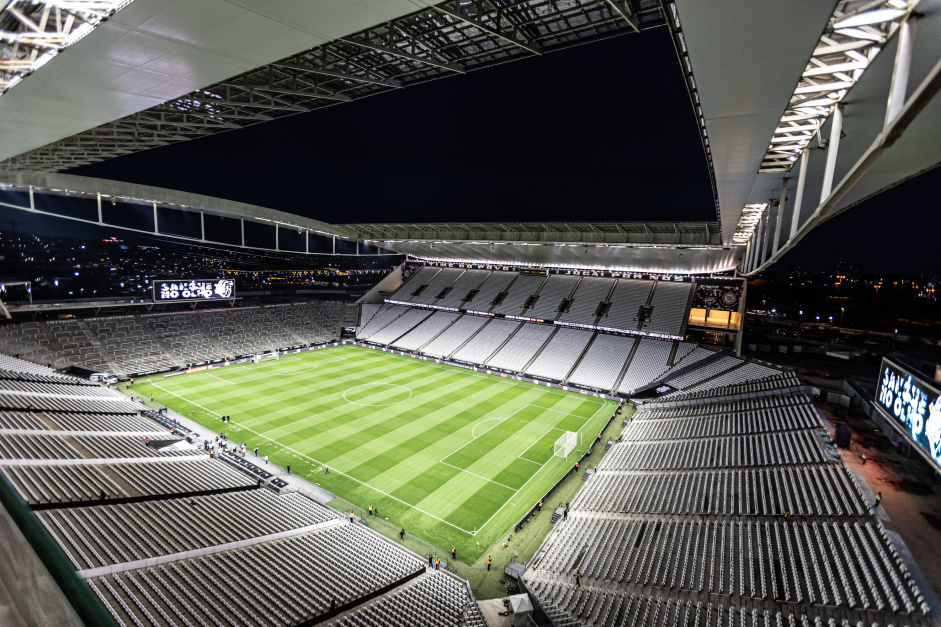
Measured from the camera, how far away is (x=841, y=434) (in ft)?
54.7

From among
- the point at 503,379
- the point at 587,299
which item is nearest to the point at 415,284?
the point at 587,299

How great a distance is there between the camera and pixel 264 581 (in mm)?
10273

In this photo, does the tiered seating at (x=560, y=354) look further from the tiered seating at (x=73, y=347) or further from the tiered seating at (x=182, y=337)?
the tiered seating at (x=73, y=347)

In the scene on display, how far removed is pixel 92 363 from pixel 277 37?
34628 mm

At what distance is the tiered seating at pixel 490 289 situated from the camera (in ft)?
149

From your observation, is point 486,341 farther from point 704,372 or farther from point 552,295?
point 704,372

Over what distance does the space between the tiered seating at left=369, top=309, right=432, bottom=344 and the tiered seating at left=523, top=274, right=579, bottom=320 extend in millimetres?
11645

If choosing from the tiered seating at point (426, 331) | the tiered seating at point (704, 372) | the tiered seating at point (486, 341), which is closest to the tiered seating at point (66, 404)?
the tiered seating at point (426, 331)

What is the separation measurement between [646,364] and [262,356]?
31694mm

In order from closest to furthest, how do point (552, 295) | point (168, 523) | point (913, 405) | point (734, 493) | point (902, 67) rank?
point (902, 67) → point (168, 523) → point (913, 405) → point (734, 493) → point (552, 295)

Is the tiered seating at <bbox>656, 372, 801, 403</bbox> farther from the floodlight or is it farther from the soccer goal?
the soccer goal

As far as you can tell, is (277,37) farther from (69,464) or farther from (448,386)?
(448,386)

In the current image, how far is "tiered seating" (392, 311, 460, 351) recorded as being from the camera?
138ft

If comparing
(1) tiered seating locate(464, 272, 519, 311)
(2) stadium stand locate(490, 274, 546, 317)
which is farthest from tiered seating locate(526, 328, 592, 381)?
(1) tiered seating locate(464, 272, 519, 311)
